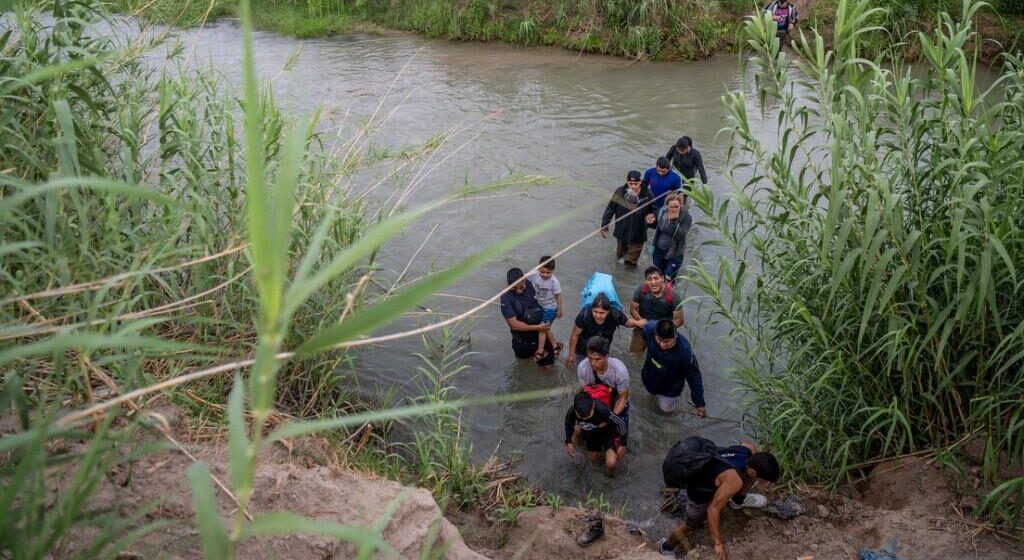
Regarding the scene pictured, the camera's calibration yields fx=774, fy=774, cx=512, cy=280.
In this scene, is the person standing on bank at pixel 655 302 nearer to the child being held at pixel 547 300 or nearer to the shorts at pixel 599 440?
the child being held at pixel 547 300

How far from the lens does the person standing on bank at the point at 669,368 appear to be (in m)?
6.20

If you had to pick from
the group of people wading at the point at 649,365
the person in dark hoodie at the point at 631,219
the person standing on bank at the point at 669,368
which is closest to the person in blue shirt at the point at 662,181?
the group of people wading at the point at 649,365

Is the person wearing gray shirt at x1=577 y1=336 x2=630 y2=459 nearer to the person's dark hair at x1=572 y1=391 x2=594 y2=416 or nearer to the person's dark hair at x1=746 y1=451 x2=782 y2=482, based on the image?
Answer: the person's dark hair at x1=572 y1=391 x2=594 y2=416

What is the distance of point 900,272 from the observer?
Answer: 171 inches

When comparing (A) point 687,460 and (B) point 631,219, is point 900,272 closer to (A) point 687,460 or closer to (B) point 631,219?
(A) point 687,460

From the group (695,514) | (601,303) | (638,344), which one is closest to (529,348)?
(601,303)

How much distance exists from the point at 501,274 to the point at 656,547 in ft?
14.1

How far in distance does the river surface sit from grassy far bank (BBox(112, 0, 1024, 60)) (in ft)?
1.41

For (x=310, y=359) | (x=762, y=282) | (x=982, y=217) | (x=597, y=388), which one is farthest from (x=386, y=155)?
(x=982, y=217)

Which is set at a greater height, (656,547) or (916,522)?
(916,522)

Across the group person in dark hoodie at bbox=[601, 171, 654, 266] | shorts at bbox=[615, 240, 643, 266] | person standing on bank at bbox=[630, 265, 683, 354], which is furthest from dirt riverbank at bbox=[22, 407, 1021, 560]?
shorts at bbox=[615, 240, 643, 266]

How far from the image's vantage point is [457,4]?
64.3 ft

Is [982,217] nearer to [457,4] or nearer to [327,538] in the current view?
[327,538]

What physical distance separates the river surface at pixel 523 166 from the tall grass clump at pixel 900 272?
0.97m
